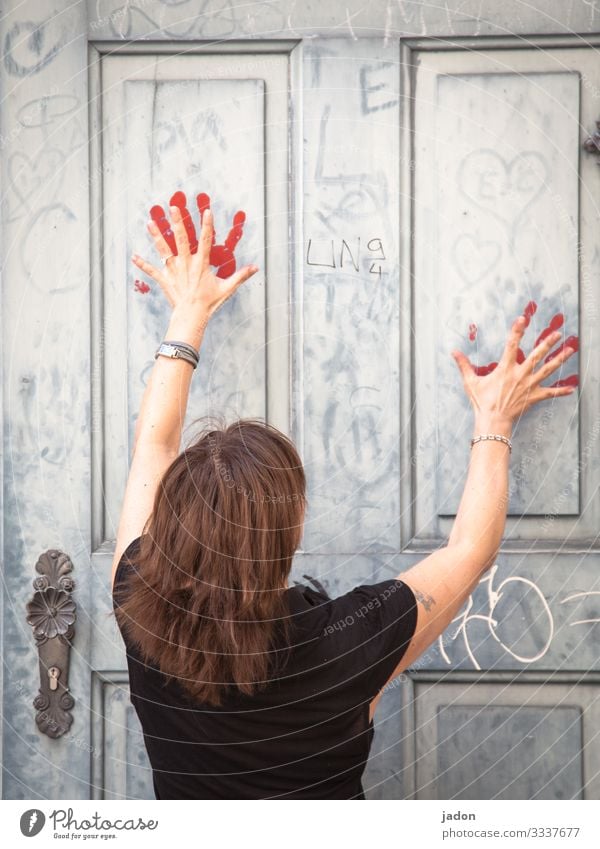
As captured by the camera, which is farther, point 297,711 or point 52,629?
point 52,629

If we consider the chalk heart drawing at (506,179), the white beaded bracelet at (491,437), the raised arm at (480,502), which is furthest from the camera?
the chalk heart drawing at (506,179)

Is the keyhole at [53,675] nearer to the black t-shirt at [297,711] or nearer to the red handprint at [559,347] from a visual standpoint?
the black t-shirt at [297,711]

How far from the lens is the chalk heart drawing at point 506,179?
6.71 ft

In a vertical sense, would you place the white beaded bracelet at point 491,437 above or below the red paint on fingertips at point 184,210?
below

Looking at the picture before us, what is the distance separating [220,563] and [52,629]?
2.87 ft

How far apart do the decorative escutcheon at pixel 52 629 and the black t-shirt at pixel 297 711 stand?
0.65 metres

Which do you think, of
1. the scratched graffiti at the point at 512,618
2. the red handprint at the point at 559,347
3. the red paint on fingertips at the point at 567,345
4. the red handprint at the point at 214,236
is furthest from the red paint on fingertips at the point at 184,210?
the scratched graffiti at the point at 512,618

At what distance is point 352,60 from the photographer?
2051mm

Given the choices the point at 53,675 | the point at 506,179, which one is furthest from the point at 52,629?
the point at 506,179

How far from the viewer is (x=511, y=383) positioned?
1880 millimetres

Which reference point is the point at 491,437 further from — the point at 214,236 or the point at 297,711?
the point at 214,236

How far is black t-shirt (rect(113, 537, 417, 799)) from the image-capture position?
4.78 ft

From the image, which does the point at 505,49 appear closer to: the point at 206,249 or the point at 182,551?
the point at 206,249
